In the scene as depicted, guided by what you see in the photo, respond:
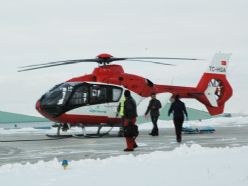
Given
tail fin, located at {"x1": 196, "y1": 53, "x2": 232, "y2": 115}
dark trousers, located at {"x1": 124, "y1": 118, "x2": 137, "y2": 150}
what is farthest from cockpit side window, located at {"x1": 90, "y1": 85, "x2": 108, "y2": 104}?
tail fin, located at {"x1": 196, "y1": 53, "x2": 232, "y2": 115}

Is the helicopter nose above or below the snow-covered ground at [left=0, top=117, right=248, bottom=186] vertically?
above

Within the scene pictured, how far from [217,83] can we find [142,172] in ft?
60.7

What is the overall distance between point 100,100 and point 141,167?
11.2 metres

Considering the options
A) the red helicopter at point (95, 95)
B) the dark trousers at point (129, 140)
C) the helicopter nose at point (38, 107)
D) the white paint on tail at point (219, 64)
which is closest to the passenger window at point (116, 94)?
the red helicopter at point (95, 95)

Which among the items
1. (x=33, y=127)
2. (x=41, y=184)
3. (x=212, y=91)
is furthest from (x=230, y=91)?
(x=41, y=184)

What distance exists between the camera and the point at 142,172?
26.5ft

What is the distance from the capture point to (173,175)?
7.77m

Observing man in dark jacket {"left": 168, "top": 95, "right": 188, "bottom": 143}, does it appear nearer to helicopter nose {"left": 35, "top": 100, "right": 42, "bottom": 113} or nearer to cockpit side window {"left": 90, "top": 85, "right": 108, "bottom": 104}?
cockpit side window {"left": 90, "top": 85, "right": 108, "bottom": 104}

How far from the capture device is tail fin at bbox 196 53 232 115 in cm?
2562

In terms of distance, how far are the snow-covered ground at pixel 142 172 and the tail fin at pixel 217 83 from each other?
1545 cm

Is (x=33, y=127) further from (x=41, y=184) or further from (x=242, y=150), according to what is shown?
(x=41, y=184)

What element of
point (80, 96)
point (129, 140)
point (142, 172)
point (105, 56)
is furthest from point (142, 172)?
point (105, 56)

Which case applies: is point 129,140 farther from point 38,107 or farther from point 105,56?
point 105,56

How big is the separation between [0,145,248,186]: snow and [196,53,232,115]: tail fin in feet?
50.8
